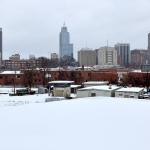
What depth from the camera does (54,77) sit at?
184 feet

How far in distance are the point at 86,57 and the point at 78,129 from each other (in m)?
128

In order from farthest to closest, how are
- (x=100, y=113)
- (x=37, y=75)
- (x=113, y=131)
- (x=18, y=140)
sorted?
(x=37, y=75), (x=100, y=113), (x=113, y=131), (x=18, y=140)

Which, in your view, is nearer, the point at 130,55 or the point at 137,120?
the point at 137,120

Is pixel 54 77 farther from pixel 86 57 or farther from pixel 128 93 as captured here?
pixel 86 57

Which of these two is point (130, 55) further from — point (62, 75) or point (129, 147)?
point (129, 147)

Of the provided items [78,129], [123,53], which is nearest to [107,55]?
[123,53]

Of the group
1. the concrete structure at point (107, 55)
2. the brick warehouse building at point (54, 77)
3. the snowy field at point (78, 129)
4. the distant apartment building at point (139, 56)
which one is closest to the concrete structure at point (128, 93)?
the snowy field at point (78, 129)

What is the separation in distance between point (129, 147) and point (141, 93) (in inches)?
871

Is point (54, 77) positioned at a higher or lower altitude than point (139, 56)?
lower

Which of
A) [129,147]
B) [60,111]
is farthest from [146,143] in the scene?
[60,111]

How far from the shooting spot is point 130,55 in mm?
154250

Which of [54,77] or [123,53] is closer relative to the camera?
[54,77]

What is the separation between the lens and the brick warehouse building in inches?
2056

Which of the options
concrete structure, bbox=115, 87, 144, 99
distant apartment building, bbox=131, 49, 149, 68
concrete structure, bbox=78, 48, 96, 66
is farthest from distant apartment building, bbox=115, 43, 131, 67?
concrete structure, bbox=115, 87, 144, 99
